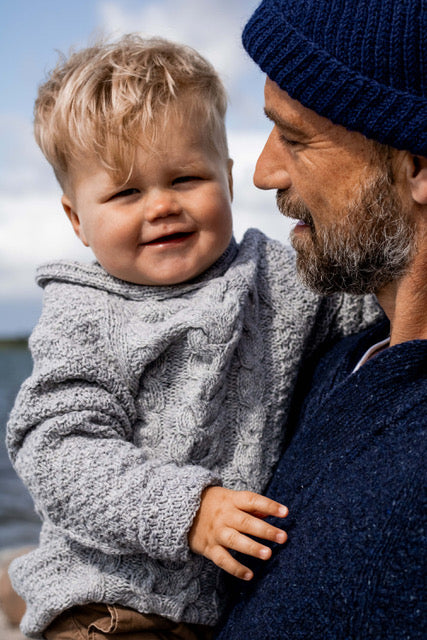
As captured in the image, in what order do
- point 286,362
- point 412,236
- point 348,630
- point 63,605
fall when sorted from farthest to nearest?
point 286,362 → point 63,605 → point 412,236 → point 348,630

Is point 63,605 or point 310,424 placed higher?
point 310,424

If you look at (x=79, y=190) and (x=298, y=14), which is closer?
(x=298, y=14)

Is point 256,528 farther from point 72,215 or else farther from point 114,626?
point 72,215

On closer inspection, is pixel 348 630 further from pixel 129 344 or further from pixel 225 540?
pixel 129 344

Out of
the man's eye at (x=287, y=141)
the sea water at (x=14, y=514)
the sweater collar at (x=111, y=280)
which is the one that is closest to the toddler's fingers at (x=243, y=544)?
the sweater collar at (x=111, y=280)

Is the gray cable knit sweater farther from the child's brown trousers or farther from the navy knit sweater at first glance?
the navy knit sweater

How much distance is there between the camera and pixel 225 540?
5.76 ft

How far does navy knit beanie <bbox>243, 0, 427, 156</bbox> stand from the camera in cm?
168

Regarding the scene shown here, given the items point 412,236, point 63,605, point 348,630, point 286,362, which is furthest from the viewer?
point 286,362

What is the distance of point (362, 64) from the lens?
5.65ft

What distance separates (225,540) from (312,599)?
275mm

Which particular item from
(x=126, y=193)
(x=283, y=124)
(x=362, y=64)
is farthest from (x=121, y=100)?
(x=362, y=64)

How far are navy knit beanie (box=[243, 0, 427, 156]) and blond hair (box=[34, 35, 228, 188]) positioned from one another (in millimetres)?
556

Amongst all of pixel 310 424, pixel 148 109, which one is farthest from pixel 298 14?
pixel 310 424
